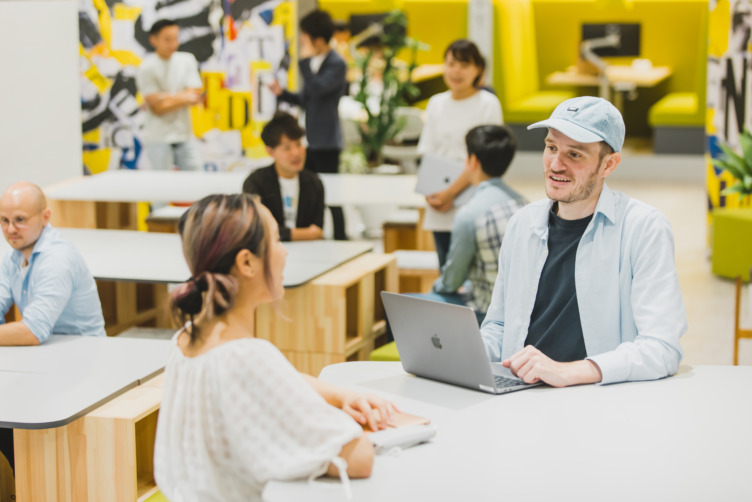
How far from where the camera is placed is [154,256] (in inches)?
170

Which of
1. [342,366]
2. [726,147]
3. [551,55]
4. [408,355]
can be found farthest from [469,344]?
[551,55]

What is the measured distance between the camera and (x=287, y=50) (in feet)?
23.9

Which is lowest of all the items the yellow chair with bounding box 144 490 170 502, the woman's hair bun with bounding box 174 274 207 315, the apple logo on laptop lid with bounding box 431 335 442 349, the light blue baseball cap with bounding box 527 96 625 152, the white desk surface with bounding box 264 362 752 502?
the yellow chair with bounding box 144 490 170 502

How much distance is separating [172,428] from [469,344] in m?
0.69

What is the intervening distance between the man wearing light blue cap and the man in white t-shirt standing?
4425mm

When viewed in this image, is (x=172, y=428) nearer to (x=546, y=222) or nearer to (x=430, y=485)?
(x=430, y=485)

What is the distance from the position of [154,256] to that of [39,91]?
2746 mm

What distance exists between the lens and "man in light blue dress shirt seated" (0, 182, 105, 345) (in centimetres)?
317

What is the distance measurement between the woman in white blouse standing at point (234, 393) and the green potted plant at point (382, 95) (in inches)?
278

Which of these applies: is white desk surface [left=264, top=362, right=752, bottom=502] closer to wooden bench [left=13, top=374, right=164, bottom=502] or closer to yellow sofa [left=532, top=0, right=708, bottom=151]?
wooden bench [left=13, top=374, right=164, bottom=502]

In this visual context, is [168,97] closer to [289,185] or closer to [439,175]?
[289,185]

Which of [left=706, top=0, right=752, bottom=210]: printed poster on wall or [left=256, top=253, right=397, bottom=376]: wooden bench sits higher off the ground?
[left=706, top=0, right=752, bottom=210]: printed poster on wall

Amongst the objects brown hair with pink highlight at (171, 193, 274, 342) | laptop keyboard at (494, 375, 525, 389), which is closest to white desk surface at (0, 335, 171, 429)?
brown hair with pink highlight at (171, 193, 274, 342)

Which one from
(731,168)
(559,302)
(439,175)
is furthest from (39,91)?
(559,302)
